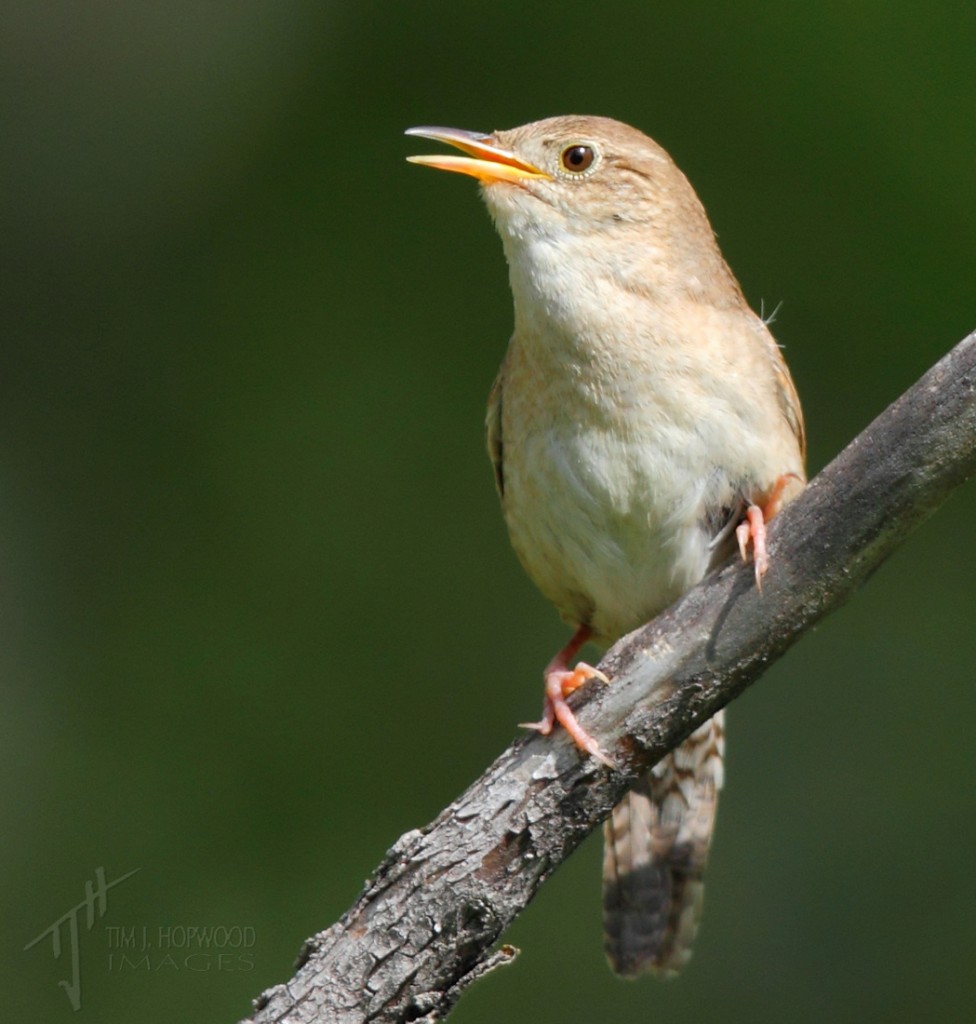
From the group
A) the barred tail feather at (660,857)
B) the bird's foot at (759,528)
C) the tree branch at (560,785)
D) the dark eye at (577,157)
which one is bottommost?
the barred tail feather at (660,857)

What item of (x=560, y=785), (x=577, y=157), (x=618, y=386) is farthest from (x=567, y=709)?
(x=577, y=157)

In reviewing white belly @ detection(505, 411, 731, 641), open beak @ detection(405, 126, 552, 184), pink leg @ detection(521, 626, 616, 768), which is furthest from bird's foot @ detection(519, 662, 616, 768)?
open beak @ detection(405, 126, 552, 184)

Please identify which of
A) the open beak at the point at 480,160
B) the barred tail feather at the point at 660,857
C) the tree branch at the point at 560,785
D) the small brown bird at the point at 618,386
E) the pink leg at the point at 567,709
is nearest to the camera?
the tree branch at the point at 560,785

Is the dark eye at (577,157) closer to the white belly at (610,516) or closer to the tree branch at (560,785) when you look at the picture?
the white belly at (610,516)

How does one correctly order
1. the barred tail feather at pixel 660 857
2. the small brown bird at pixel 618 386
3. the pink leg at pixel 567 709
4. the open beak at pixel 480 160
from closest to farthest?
the pink leg at pixel 567 709 → the small brown bird at pixel 618 386 → the open beak at pixel 480 160 → the barred tail feather at pixel 660 857

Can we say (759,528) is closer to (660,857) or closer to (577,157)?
(577,157)

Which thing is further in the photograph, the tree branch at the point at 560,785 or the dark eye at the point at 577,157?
the dark eye at the point at 577,157

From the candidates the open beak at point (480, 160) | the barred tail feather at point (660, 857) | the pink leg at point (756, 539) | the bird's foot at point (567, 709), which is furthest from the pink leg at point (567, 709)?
the open beak at point (480, 160)
